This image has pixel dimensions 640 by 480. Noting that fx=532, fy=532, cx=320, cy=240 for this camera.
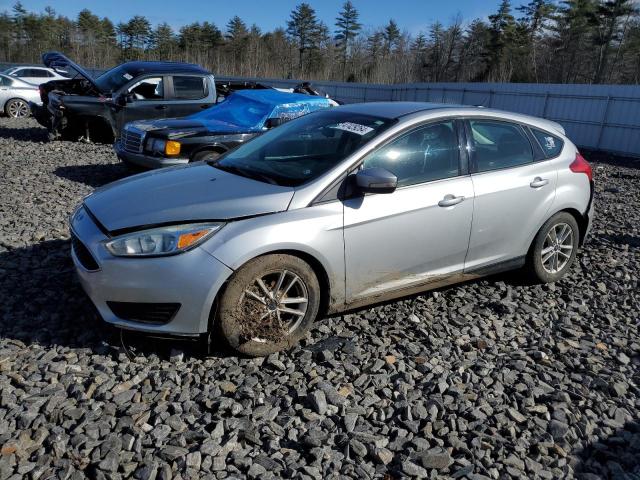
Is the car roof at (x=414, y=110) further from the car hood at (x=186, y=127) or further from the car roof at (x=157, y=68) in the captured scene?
the car roof at (x=157, y=68)

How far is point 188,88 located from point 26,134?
16.6 feet

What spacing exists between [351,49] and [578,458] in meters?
65.7

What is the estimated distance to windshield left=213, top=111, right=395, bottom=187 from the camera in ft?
12.0

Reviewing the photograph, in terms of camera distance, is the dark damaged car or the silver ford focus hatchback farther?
the dark damaged car

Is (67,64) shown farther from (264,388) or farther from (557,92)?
(557,92)

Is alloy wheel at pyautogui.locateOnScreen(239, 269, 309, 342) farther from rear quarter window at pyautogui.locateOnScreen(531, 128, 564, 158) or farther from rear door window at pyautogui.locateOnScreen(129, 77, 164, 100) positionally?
rear door window at pyautogui.locateOnScreen(129, 77, 164, 100)

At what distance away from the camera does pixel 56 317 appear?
12.1 feet

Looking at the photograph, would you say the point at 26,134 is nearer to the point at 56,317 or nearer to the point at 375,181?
the point at 56,317

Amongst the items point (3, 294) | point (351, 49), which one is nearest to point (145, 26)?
point (351, 49)

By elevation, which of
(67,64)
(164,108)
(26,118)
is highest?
(67,64)

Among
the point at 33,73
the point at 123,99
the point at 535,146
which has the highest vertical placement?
the point at 535,146

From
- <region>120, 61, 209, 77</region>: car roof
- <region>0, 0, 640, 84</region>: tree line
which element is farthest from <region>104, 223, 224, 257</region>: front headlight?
<region>0, 0, 640, 84</region>: tree line

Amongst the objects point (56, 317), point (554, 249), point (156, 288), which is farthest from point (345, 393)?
point (554, 249)

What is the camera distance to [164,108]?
1049 cm
